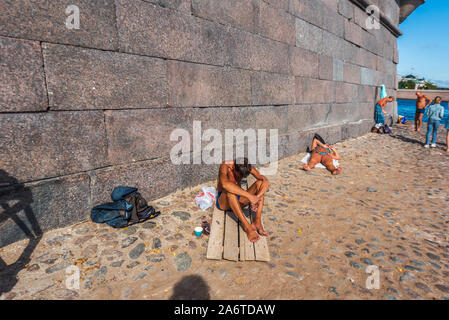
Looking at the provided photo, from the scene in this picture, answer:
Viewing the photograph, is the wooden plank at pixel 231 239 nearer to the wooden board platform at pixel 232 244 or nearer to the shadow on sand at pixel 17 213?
the wooden board platform at pixel 232 244

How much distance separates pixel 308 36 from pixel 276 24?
1.49 m

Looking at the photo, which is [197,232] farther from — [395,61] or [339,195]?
[395,61]

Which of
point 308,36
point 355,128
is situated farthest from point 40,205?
point 355,128

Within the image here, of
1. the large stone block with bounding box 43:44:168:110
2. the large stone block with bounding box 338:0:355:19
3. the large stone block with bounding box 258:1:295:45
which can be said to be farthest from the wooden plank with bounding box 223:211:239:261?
the large stone block with bounding box 338:0:355:19

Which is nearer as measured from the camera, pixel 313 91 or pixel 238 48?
pixel 238 48

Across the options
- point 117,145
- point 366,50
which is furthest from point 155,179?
point 366,50

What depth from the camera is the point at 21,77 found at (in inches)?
106

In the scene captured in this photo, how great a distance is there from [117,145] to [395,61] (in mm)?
15012

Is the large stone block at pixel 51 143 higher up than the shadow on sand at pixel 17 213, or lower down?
higher up

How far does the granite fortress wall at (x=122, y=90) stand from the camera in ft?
8.93

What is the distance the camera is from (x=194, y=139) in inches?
175

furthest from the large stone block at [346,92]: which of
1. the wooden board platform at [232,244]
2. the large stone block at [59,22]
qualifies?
the large stone block at [59,22]

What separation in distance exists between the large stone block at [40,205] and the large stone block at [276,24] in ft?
15.4

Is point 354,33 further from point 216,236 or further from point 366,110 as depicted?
point 216,236
